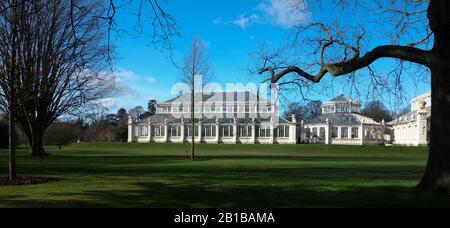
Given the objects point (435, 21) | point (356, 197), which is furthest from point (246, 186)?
point (435, 21)

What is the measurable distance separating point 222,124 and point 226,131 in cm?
172

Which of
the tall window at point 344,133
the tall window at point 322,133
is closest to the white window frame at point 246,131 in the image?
the tall window at point 322,133

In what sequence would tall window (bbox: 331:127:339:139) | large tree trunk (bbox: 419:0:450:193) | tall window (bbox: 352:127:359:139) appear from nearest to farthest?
large tree trunk (bbox: 419:0:450:193)
tall window (bbox: 352:127:359:139)
tall window (bbox: 331:127:339:139)

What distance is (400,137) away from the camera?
9300 centimetres

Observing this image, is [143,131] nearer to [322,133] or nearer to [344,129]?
[322,133]

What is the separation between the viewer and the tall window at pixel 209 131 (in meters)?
93.1

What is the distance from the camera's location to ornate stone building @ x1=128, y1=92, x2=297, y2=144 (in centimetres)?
8956

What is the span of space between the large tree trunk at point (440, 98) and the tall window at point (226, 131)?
262 ft

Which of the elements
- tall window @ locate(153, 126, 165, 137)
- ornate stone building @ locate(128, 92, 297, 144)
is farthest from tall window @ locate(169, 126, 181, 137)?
tall window @ locate(153, 126, 165, 137)

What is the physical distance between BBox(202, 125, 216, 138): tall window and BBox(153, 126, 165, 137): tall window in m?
8.96

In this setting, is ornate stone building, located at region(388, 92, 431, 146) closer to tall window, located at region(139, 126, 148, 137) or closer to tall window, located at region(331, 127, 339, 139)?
tall window, located at region(331, 127, 339, 139)

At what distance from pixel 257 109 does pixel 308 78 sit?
76.5 metres
